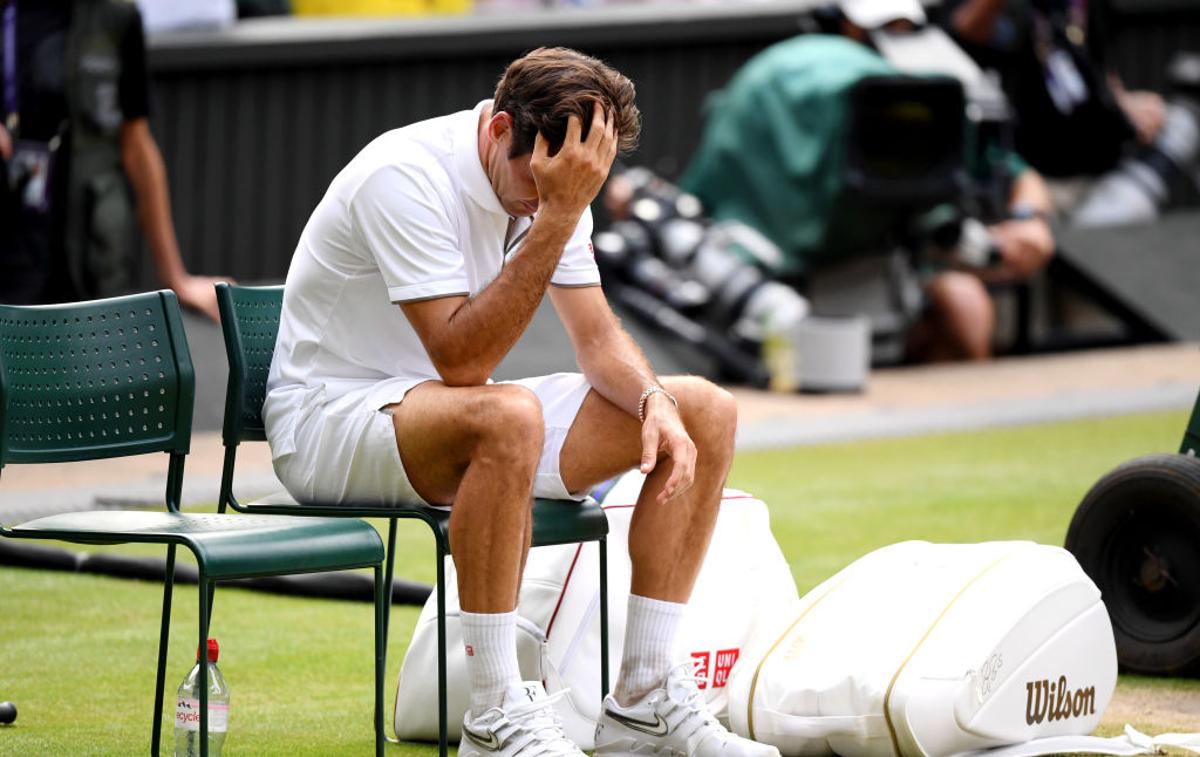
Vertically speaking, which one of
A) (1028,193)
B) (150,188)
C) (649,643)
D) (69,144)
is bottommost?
(1028,193)

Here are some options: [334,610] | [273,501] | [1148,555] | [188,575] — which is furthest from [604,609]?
[188,575]

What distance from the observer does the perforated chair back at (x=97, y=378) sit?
389 cm

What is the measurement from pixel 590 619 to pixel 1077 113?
390 inches

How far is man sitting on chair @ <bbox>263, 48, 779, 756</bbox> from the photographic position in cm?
364

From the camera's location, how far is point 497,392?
12.0ft

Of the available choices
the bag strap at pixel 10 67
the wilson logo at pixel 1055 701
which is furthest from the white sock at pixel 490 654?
the bag strap at pixel 10 67

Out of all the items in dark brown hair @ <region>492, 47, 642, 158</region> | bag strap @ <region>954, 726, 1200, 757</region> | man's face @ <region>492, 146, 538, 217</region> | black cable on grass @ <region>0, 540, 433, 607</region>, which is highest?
dark brown hair @ <region>492, 47, 642, 158</region>

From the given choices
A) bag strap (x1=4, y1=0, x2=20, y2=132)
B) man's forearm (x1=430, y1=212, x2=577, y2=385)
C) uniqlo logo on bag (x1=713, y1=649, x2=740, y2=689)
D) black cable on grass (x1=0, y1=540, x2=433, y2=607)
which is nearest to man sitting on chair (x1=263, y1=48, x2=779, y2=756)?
man's forearm (x1=430, y1=212, x2=577, y2=385)

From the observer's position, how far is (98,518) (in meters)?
3.78

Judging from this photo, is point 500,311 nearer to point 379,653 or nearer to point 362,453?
point 362,453

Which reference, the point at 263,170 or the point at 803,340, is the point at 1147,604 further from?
the point at 263,170

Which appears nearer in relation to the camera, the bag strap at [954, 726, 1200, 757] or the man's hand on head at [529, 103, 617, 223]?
the man's hand on head at [529, 103, 617, 223]

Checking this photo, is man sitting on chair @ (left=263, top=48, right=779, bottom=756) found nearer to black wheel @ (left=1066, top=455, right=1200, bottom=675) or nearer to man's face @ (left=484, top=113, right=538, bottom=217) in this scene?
man's face @ (left=484, top=113, right=538, bottom=217)

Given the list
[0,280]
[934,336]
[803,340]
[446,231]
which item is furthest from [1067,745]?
[934,336]
